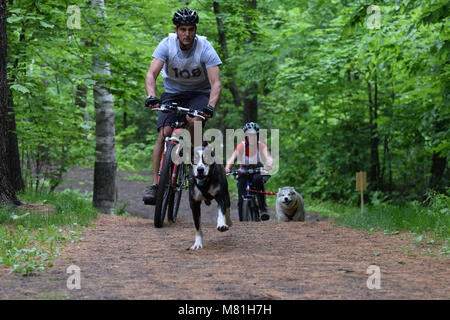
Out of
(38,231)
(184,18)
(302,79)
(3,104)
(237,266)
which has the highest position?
(302,79)

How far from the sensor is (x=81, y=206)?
8055mm

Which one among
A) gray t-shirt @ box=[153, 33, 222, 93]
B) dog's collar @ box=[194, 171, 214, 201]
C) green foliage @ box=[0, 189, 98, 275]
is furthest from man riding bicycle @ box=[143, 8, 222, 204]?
green foliage @ box=[0, 189, 98, 275]

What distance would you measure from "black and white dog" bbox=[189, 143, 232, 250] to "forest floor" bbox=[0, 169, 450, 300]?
1.11ft

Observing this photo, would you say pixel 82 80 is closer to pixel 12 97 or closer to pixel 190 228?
pixel 12 97

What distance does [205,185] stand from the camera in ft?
18.1

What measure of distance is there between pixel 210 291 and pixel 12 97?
21.4 feet

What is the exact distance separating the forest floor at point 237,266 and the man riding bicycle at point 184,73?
53.5 inches

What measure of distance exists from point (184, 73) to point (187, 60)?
0.73ft

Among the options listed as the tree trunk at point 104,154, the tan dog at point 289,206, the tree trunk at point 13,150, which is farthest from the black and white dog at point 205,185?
the tree trunk at point 104,154

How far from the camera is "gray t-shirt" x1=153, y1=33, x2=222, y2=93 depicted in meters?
6.38

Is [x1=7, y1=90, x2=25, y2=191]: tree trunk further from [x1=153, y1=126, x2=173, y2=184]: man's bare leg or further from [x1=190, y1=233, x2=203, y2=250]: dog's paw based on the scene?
[x1=190, y1=233, x2=203, y2=250]: dog's paw

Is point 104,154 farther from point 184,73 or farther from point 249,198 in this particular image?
point 184,73

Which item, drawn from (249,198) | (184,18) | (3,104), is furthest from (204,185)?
(249,198)
